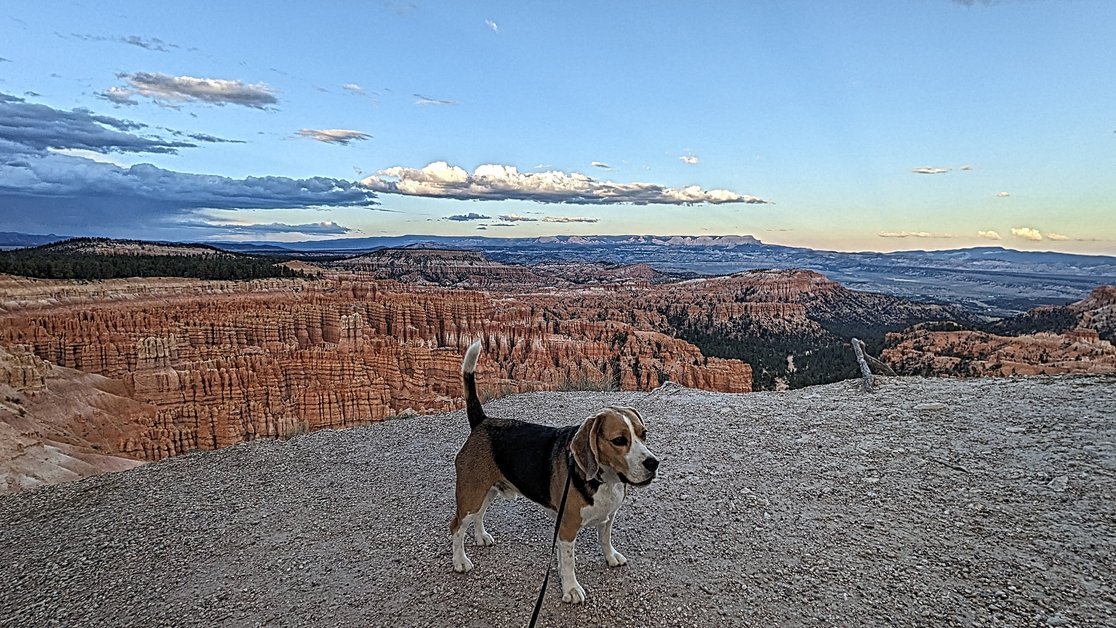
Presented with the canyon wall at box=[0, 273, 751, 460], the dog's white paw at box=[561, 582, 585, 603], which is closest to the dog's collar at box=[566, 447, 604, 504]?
the dog's white paw at box=[561, 582, 585, 603]

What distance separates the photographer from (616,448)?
4047 mm

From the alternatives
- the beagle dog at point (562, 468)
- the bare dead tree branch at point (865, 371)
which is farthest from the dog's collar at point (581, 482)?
the bare dead tree branch at point (865, 371)

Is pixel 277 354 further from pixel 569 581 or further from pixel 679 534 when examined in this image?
pixel 569 581

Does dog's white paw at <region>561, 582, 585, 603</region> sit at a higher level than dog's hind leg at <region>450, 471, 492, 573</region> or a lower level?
lower

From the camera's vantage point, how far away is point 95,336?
24.3 metres

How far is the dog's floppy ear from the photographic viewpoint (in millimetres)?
4113

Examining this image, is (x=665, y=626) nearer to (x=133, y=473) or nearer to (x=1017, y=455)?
(x=1017, y=455)

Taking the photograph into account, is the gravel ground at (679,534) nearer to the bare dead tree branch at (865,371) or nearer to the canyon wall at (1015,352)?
the bare dead tree branch at (865,371)

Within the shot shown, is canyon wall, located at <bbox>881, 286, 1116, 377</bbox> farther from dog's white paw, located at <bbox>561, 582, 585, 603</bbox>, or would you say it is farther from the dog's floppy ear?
the dog's floppy ear

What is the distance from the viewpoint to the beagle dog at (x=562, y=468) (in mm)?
4062

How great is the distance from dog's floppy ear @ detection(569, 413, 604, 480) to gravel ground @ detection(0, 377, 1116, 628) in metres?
1.34

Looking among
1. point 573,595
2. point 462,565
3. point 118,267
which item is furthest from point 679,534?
point 118,267

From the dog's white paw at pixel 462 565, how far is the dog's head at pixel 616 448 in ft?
6.23

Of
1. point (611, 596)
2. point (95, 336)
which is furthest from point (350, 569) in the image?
point (95, 336)
